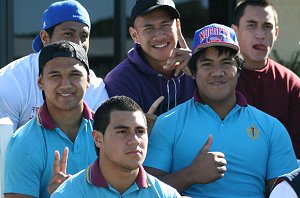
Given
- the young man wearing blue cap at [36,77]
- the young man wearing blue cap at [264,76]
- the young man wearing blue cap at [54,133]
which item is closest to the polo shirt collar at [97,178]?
the young man wearing blue cap at [54,133]

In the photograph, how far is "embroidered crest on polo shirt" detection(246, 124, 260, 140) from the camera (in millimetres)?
4523

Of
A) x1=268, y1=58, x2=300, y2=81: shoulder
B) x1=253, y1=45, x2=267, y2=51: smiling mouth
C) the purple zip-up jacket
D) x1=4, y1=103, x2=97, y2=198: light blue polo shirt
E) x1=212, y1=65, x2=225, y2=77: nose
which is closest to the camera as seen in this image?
x1=4, y1=103, x2=97, y2=198: light blue polo shirt

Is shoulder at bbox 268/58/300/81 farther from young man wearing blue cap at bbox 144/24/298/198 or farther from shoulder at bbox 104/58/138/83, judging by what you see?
shoulder at bbox 104/58/138/83

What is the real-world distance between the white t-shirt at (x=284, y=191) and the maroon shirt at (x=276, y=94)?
64.6 inches

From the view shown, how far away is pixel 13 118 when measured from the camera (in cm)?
474

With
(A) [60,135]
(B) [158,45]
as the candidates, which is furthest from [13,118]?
A: (B) [158,45]

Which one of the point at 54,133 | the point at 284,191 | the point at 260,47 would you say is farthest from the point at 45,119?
the point at 260,47

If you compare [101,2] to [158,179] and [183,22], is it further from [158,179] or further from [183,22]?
[158,179]

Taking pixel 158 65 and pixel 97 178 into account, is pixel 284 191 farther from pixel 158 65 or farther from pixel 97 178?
pixel 158 65

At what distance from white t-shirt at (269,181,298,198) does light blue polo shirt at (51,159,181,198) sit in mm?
551

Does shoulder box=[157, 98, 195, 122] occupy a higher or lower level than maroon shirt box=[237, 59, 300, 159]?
lower

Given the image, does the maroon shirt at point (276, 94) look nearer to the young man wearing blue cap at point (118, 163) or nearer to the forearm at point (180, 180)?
the forearm at point (180, 180)

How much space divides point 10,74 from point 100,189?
50.0 inches

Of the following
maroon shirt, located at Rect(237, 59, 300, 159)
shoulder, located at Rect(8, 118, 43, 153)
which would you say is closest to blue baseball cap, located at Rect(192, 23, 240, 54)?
maroon shirt, located at Rect(237, 59, 300, 159)
